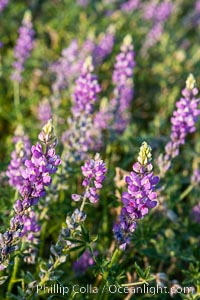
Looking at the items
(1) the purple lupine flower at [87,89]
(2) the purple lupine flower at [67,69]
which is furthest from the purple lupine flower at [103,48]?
(1) the purple lupine flower at [87,89]

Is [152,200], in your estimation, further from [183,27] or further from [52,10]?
[183,27]

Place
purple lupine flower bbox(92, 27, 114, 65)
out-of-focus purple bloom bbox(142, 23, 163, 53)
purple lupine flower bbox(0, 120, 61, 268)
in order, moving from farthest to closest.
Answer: out-of-focus purple bloom bbox(142, 23, 163, 53) → purple lupine flower bbox(92, 27, 114, 65) → purple lupine flower bbox(0, 120, 61, 268)

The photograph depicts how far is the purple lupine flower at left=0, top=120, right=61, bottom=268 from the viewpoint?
243 cm

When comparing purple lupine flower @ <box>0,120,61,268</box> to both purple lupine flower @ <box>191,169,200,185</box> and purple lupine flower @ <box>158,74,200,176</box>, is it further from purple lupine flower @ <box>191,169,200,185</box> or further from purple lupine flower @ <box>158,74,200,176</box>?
purple lupine flower @ <box>191,169,200,185</box>

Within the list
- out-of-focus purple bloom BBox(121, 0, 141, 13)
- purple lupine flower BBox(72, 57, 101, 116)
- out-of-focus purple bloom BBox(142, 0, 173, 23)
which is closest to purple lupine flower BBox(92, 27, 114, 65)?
out-of-focus purple bloom BBox(142, 0, 173, 23)

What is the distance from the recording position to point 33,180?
244 centimetres

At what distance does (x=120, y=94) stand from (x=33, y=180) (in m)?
2.22

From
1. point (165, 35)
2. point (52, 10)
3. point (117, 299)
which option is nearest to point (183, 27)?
point (165, 35)

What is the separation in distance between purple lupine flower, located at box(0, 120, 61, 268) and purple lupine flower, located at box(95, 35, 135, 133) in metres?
1.94

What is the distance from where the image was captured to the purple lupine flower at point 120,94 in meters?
4.30

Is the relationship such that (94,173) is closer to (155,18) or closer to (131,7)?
(155,18)

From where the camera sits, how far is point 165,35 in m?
6.89

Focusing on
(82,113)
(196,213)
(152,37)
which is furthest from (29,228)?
(152,37)

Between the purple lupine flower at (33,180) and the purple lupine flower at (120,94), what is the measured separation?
1939 mm
